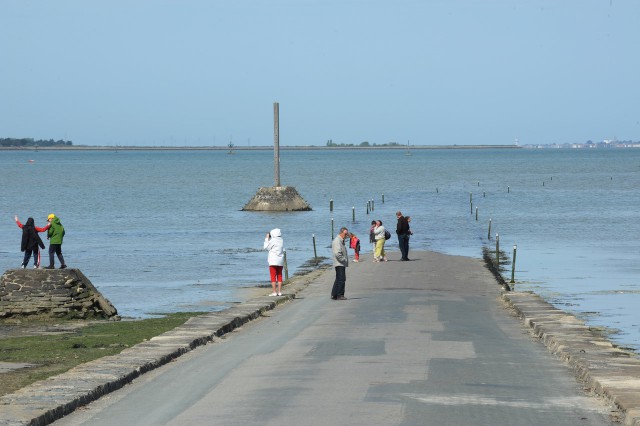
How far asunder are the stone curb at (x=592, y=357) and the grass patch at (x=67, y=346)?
6.83m

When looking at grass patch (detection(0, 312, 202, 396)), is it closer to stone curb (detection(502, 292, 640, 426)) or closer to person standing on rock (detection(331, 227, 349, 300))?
person standing on rock (detection(331, 227, 349, 300))

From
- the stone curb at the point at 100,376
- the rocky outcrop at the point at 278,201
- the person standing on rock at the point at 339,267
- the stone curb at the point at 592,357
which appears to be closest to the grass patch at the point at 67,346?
the stone curb at the point at 100,376

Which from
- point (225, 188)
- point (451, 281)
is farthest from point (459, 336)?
point (225, 188)

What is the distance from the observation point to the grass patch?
15834mm

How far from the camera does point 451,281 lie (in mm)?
33375

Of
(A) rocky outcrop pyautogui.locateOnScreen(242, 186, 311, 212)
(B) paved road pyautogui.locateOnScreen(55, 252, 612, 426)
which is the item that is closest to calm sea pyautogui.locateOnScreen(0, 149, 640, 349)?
(A) rocky outcrop pyautogui.locateOnScreen(242, 186, 311, 212)

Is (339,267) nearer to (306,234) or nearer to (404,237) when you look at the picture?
(404,237)

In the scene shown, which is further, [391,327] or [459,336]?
[391,327]

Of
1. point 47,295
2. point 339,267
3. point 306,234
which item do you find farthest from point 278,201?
point 339,267

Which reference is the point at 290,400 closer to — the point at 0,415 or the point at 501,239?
the point at 0,415

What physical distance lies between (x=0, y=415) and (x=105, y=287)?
27.5 m

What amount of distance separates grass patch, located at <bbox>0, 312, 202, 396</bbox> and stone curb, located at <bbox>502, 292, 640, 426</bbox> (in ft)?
22.4

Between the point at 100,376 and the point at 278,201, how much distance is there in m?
75.0

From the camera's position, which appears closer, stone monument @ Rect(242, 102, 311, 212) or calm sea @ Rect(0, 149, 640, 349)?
calm sea @ Rect(0, 149, 640, 349)
